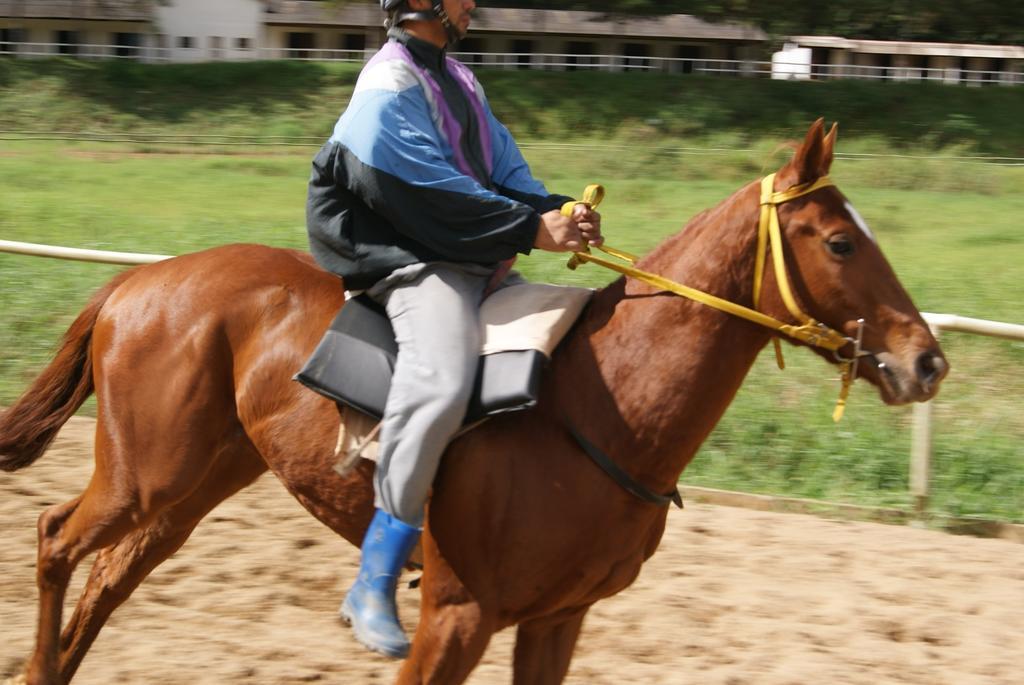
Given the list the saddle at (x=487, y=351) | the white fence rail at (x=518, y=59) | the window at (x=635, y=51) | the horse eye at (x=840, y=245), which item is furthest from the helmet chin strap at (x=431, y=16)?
the window at (x=635, y=51)

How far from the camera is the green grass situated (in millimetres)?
7164

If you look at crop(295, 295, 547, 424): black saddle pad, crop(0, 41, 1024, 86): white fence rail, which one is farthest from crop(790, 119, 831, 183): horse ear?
crop(0, 41, 1024, 86): white fence rail

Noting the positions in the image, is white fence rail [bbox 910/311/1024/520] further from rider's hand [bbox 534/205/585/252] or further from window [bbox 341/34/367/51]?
window [bbox 341/34/367/51]

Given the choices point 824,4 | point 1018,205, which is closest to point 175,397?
point 1018,205

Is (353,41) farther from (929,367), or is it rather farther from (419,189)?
(929,367)

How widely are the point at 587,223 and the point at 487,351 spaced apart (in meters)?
0.45

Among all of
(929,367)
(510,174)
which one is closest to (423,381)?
(510,174)

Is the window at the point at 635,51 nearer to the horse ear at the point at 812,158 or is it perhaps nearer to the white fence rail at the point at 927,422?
the white fence rail at the point at 927,422

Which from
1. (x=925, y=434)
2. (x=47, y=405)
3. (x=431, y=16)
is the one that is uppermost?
(x=431, y=16)

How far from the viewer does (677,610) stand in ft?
16.9

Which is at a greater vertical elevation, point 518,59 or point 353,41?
point 353,41

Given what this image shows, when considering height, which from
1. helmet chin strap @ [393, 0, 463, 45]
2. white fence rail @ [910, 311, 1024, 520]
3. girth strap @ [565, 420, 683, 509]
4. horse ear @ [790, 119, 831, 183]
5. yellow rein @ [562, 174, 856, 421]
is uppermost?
helmet chin strap @ [393, 0, 463, 45]

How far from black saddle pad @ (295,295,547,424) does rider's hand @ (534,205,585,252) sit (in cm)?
30

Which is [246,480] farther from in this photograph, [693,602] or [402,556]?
[693,602]
